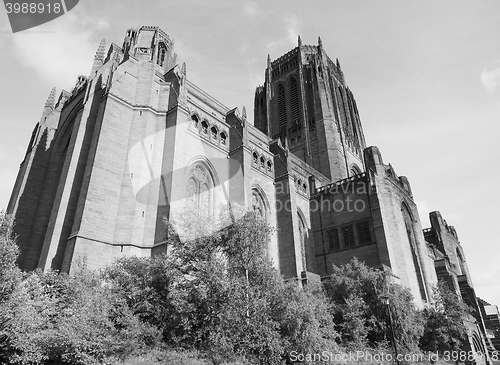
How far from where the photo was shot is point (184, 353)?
43.9 feet

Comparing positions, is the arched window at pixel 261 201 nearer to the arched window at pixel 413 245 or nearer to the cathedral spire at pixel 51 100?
the arched window at pixel 413 245

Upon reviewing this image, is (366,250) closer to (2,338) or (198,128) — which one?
(198,128)

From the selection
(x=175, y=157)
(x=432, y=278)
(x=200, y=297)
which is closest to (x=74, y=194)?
(x=175, y=157)

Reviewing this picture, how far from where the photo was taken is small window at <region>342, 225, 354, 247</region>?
31.0 metres

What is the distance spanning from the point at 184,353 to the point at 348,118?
49.2 m

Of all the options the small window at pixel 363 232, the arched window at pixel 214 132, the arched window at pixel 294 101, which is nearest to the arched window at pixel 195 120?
the arched window at pixel 214 132

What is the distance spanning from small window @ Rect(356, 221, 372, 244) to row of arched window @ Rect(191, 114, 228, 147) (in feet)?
45.5

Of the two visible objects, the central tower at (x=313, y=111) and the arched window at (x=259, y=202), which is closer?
the arched window at (x=259, y=202)

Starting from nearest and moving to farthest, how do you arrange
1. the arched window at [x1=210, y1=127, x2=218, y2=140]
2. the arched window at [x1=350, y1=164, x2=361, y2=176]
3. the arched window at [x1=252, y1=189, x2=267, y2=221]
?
the arched window at [x1=210, y1=127, x2=218, y2=140] → the arched window at [x1=252, y1=189, x2=267, y2=221] → the arched window at [x1=350, y1=164, x2=361, y2=176]

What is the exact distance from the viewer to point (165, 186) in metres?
20.1

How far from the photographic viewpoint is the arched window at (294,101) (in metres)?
52.5

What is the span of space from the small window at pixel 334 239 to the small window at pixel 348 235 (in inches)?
29.1

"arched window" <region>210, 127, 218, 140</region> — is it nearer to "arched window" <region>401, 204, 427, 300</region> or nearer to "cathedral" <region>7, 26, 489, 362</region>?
"cathedral" <region>7, 26, 489, 362</region>

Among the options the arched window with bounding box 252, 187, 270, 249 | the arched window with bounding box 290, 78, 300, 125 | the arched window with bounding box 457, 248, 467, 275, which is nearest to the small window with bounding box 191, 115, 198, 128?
the arched window with bounding box 252, 187, 270, 249
